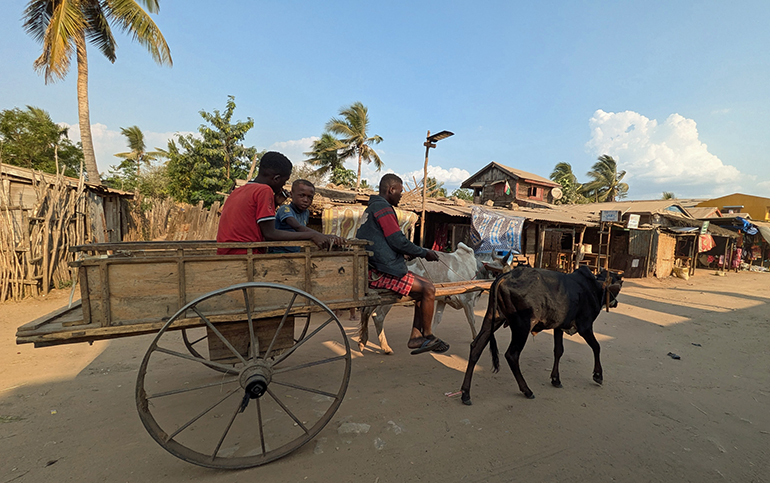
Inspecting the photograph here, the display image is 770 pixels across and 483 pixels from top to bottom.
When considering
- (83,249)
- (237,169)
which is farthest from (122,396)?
(237,169)

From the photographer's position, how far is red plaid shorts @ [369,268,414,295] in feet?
11.7

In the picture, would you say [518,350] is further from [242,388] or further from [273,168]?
[273,168]

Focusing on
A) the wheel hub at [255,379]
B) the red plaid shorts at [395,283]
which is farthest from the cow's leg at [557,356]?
the wheel hub at [255,379]

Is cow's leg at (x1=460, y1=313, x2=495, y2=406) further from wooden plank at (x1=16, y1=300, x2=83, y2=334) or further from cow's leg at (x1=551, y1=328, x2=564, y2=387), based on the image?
wooden plank at (x1=16, y1=300, x2=83, y2=334)

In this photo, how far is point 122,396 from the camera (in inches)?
135

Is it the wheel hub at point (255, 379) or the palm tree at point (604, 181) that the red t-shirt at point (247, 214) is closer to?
the wheel hub at point (255, 379)

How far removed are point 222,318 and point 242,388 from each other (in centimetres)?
78

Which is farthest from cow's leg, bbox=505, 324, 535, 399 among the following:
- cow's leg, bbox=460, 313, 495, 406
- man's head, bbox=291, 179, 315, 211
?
man's head, bbox=291, 179, 315, 211

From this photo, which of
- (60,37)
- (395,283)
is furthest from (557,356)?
(60,37)

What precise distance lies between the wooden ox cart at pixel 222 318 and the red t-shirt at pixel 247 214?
0.26m

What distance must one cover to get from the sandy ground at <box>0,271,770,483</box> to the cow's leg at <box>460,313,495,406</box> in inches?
4.7

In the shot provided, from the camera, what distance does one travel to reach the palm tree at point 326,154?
2388 centimetres

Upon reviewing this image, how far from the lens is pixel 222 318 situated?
2.44 m

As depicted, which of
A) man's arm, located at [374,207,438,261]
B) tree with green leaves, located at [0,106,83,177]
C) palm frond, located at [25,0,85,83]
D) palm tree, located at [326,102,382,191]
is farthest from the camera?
palm tree, located at [326,102,382,191]
